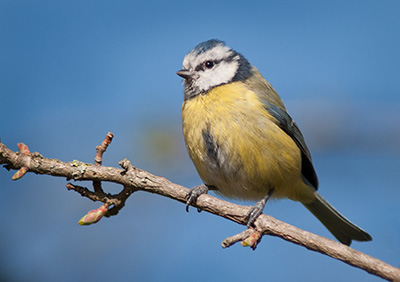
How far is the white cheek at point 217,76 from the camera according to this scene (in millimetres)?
3152

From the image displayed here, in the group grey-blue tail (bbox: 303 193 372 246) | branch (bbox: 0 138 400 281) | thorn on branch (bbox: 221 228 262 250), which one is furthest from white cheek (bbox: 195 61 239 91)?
thorn on branch (bbox: 221 228 262 250)

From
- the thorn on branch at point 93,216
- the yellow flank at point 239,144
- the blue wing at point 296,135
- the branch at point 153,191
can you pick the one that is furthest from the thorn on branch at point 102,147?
the blue wing at point 296,135

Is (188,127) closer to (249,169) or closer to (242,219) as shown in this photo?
(249,169)

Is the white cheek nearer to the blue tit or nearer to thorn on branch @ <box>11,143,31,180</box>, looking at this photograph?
the blue tit

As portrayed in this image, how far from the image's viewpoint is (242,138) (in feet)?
9.16

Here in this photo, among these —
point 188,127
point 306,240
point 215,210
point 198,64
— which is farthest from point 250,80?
point 306,240

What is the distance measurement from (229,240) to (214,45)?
1875 millimetres

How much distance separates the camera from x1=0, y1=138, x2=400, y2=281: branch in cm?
199

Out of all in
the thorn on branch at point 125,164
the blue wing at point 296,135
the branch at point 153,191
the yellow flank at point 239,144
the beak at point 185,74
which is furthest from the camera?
the beak at point 185,74

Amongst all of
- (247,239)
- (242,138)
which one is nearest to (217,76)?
(242,138)

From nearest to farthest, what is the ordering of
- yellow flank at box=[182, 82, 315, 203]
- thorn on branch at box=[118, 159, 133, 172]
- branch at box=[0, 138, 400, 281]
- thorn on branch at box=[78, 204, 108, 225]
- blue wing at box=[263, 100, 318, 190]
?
1. branch at box=[0, 138, 400, 281]
2. thorn on branch at box=[78, 204, 108, 225]
3. thorn on branch at box=[118, 159, 133, 172]
4. yellow flank at box=[182, 82, 315, 203]
5. blue wing at box=[263, 100, 318, 190]

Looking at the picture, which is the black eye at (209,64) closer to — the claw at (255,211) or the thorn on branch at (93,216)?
the claw at (255,211)

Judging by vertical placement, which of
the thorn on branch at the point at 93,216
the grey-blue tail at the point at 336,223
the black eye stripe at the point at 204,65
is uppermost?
the black eye stripe at the point at 204,65

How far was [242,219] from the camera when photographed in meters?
2.34
